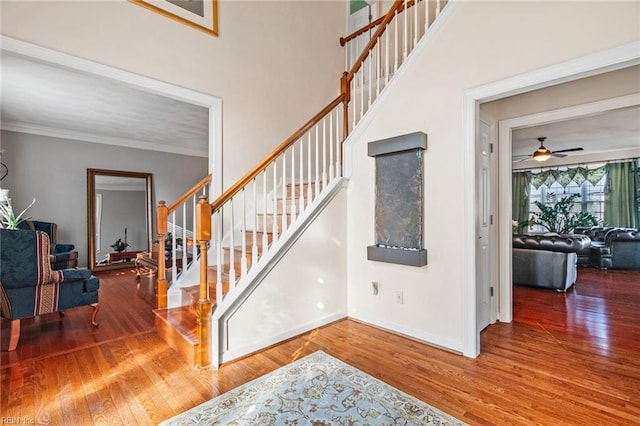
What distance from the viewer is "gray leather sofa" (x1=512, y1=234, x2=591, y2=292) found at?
4.49 meters

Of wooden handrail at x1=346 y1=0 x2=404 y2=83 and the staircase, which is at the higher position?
wooden handrail at x1=346 y1=0 x2=404 y2=83

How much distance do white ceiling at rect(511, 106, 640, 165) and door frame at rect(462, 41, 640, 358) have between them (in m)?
2.71

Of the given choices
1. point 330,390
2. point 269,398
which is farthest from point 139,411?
point 330,390

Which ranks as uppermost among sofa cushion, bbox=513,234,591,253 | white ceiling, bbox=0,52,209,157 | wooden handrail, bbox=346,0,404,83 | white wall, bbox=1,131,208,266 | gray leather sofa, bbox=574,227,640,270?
wooden handrail, bbox=346,0,404,83

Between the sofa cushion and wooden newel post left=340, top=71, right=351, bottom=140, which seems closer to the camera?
wooden newel post left=340, top=71, right=351, bottom=140

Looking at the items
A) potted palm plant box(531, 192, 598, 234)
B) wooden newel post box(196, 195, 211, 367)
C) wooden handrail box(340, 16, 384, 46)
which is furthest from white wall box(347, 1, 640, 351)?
potted palm plant box(531, 192, 598, 234)

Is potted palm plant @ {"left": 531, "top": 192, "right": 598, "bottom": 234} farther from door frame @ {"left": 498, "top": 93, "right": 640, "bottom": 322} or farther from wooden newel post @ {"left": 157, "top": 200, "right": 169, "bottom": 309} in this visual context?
wooden newel post @ {"left": 157, "top": 200, "right": 169, "bottom": 309}

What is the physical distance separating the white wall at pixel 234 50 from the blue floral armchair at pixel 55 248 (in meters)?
3.43

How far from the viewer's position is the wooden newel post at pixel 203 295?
2.29 meters

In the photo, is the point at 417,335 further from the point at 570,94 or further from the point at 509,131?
the point at 570,94

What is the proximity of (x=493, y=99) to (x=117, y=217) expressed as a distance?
687 centimetres

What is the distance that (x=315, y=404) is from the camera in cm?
193

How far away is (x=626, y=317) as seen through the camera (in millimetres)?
3426

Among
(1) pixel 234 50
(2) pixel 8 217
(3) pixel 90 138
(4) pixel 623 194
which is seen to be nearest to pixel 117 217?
(3) pixel 90 138
